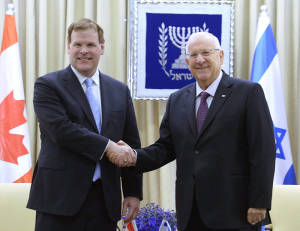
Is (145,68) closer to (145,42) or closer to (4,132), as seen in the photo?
(145,42)

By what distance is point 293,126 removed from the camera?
4617 mm

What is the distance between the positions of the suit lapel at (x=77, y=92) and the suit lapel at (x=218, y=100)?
0.64m

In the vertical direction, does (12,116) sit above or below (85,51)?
below

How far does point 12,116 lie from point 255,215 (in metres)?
2.73

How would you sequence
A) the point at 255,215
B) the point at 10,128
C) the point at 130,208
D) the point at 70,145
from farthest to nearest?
the point at 10,128
the point at 130,208
the point at 70,145
the point at 255,215

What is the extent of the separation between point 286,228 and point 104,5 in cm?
287

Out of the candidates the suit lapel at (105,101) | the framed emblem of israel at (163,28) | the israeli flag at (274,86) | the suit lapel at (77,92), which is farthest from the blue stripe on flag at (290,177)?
the suit lapel at (77,92)

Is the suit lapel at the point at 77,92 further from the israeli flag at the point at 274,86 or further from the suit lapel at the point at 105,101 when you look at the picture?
the israeli flag at the point at 274,86

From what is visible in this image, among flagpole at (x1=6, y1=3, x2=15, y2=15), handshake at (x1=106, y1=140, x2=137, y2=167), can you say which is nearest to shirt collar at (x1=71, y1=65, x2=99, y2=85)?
handshake at (x1=106, y1=140, x2=137, y2=167)

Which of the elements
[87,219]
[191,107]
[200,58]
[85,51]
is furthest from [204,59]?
[87,219]

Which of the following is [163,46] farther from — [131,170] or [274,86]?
[131,170]

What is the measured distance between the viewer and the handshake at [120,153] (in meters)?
2.51

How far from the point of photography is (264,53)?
14.2ft

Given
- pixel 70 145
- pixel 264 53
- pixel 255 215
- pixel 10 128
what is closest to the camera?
pixel 255 215
